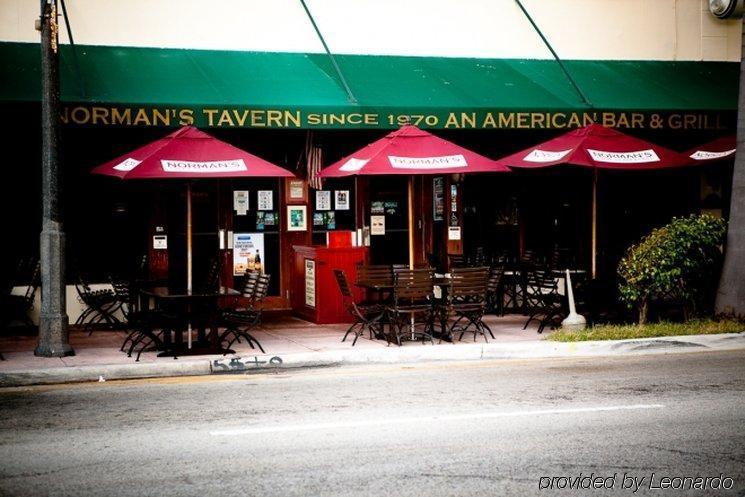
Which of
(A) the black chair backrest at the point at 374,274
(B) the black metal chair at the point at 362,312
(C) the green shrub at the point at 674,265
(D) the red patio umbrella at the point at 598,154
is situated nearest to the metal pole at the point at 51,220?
(B) the black metal chair at the point at 362,312

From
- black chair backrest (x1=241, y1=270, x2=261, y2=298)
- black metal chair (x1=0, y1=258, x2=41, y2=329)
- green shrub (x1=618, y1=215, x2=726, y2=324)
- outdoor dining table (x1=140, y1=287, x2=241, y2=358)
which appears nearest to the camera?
outdoor dining table (x1=140, y1=287, x2=241, y2=358)

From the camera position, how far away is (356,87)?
15406 mm

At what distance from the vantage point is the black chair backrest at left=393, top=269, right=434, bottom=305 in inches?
508

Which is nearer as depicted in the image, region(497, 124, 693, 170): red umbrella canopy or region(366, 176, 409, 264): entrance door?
region(497, 124, 693, 170): red umbrella canopy

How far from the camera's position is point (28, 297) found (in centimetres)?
1426

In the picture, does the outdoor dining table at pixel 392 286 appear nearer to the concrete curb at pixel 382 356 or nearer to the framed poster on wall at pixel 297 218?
the concrete curb at pixel 382 356

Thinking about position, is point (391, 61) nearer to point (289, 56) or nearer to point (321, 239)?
point (289, 56)

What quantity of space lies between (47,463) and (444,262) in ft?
35.9

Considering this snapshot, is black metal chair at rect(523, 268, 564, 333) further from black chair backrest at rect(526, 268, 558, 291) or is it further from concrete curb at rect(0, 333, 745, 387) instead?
concrete curb at rect(0, 333, 745, 387)

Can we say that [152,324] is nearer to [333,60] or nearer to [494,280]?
[494,280]

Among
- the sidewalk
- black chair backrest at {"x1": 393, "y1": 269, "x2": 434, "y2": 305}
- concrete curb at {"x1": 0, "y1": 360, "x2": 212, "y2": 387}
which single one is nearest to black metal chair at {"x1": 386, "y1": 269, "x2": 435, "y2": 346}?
black chair backrest at {"x1": 393, "y1": 269, "x2": 434, "y2": 305}

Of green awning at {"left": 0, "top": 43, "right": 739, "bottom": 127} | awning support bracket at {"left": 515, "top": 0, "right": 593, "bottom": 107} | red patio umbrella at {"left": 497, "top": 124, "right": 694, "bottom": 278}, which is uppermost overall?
awning support bracket at {"left": 515, "top": 0, "right": 593, "bottom": 107}

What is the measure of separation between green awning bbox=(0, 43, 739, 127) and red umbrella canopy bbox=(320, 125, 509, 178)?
5.51 ft

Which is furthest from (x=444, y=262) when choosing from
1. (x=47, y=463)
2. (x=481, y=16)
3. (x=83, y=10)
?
(x=47, y=463)
